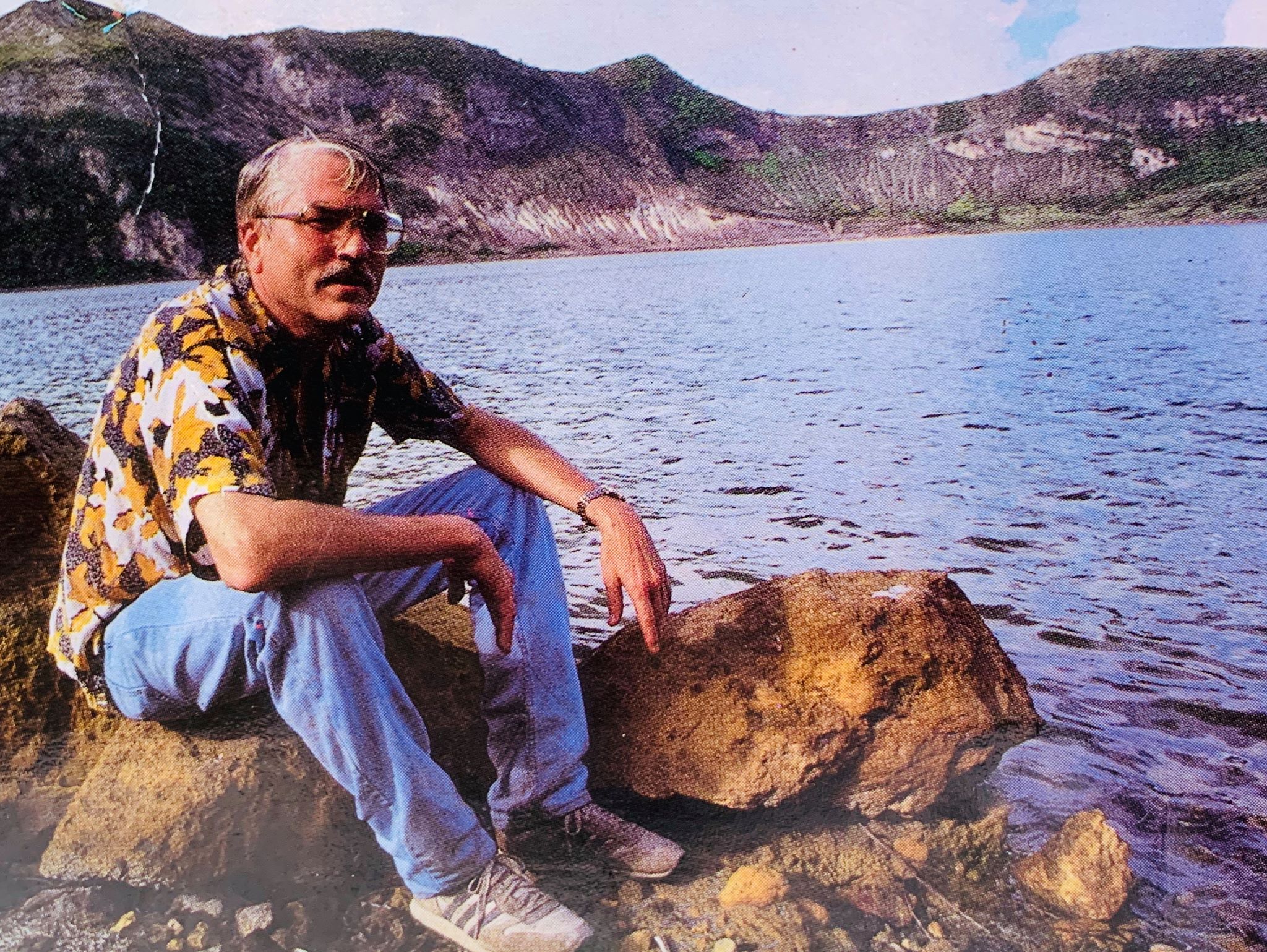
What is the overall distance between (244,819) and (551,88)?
124 inches

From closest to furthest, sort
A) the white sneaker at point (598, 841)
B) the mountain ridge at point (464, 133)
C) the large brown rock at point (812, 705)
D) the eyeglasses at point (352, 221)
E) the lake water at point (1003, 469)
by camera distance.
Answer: the eyeglasses at point (352, 221) → the white sneaker at point (598, 841) → the large brown rock at point (812, 705) → the mountain ridge at point (464, 133) → the lake water at point (1003, 469)

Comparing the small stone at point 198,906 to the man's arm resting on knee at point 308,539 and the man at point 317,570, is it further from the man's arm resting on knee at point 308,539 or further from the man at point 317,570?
the man's arm resting on knee at point 308,539

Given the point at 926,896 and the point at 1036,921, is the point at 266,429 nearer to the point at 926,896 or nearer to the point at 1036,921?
the point at 926,896

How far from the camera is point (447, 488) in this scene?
2430 millimetres

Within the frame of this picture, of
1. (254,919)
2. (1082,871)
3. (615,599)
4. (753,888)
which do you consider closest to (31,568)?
(254,919)

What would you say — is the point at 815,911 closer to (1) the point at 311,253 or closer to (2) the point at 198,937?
(2) the point at 198,937

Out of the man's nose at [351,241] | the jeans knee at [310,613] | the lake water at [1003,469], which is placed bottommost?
the lake water at [1003,469]

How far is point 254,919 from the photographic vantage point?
220cm

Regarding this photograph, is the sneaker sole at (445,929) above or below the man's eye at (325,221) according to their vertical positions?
below

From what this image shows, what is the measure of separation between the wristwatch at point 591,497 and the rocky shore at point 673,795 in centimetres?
45

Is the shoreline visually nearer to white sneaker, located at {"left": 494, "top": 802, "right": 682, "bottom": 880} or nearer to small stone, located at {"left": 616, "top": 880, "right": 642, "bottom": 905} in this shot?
white sneaker, located at {"left": 494, "top": 802, "right": 682, "bottom": 880}

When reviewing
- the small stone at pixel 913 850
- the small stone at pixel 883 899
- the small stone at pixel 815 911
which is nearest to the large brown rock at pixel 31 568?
the small stone at pixel 815 911

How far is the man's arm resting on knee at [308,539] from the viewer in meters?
1.74

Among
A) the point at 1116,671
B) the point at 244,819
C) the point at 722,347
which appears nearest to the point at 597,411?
the point at 722,347
